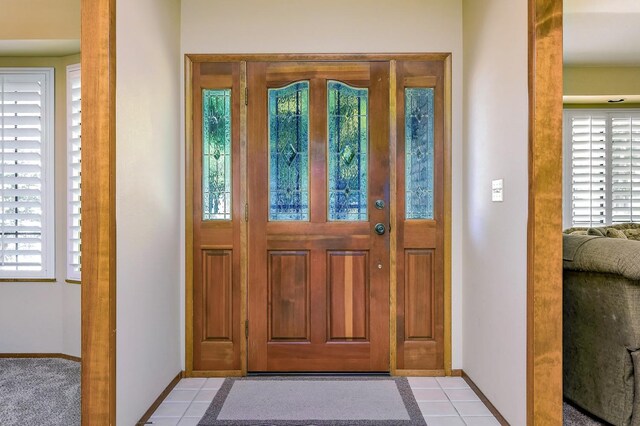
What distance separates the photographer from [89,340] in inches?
75.5

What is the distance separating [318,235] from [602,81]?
13.4 ft

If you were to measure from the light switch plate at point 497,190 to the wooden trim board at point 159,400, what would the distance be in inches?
87.9

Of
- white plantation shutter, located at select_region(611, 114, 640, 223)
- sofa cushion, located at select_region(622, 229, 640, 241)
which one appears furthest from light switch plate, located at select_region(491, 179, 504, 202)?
white plantation shutter, located at select_region(611, 114, 640, 223)

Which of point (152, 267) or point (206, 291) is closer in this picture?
point (152, 267)

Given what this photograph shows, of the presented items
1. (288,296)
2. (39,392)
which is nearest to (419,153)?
(288,296)

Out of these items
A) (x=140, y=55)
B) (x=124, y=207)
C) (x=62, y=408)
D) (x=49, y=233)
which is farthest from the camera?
(x=49, y=233)

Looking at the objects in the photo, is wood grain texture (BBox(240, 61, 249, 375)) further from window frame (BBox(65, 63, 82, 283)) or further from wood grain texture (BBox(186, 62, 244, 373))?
window frame (BBox(65, 63, 82, 283))

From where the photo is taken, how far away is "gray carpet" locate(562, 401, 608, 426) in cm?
228

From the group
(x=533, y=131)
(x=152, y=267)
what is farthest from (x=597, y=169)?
(x=152, y=267)

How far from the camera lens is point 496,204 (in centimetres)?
242

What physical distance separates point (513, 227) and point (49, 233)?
126 inches

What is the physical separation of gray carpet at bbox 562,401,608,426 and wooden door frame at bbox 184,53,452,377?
770 mm

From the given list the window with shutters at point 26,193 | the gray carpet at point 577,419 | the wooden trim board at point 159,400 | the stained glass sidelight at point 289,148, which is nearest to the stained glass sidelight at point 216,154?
the stained glass sidelight at point 289,148

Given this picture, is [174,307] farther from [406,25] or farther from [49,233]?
[406,25]
